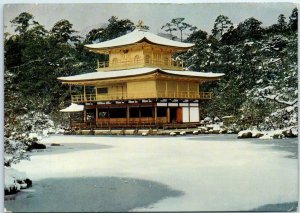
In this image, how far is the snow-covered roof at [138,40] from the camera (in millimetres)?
6465

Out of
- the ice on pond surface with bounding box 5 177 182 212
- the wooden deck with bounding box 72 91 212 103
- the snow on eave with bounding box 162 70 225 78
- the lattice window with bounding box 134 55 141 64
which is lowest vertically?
the ice on pond surface with bounding box 5 177 182 212

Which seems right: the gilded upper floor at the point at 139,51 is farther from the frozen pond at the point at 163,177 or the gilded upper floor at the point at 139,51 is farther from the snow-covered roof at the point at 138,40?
the frozen pond at the point at 163,177

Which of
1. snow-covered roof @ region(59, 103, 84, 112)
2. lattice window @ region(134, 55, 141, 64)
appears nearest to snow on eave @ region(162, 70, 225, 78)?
lattice window @ region(134, 55, 141, 64)

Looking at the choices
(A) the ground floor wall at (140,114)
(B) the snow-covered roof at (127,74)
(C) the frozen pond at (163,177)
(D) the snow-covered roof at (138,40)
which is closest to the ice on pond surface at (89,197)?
(C) the frozen pond at (163,177)

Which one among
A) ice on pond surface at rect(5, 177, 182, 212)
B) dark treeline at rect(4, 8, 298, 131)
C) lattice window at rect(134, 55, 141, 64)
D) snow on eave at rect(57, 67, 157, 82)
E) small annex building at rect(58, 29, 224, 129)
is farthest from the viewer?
lattice window at rect(134, 55, 141, 64)

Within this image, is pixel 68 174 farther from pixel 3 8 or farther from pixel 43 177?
pixel 3 8

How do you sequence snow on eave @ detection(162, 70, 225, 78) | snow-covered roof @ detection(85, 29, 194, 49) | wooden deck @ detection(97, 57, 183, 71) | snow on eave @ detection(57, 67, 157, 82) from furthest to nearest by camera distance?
wooden deck @ detection(97, 57, 183, 71), snow on eave @ detection(162, 70, 225, 78), snow on eave @ detection(57, 67, 157, 82), snow-covered roof @ detection(85, 29, 194, 49)

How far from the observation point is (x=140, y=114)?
775cm

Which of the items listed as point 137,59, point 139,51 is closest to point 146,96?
point 137,59

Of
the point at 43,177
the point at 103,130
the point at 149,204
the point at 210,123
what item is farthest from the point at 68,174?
the point at 210,123

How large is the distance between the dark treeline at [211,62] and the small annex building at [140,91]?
0.27 metres

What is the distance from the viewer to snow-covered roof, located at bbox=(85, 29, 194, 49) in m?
6.46

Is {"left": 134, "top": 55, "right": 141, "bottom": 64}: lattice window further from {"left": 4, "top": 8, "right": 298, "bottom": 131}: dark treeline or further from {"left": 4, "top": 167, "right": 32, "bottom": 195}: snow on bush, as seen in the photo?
{"left": 4, "top": 167, "right": 32, "bottom": 195}: snow on bush

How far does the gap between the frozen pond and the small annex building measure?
1.07 metres
